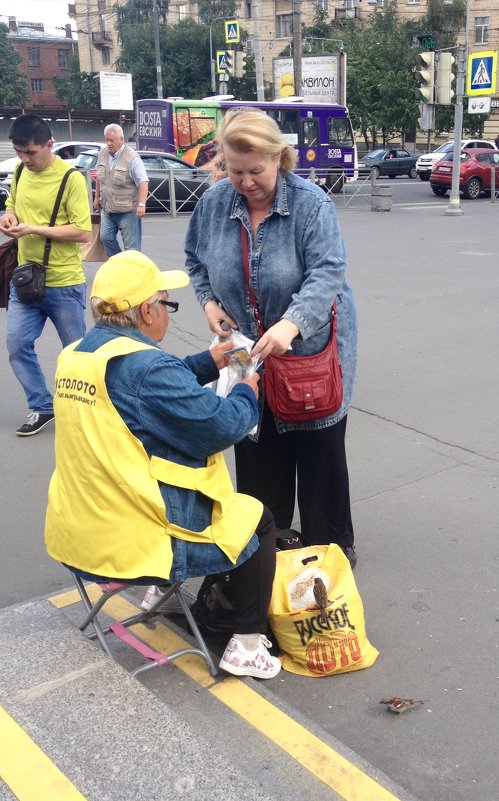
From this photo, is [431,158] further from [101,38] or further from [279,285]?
[101,38]

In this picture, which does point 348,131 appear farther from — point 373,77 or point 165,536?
point 165,536

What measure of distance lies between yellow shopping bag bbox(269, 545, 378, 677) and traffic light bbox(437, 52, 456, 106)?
15.1 meters

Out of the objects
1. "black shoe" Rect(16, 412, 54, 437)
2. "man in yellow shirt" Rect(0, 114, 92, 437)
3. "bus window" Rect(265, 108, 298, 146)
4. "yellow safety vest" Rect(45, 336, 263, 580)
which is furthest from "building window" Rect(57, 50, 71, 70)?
"yellow safety vest" Rect(45, 336, 263, 580)

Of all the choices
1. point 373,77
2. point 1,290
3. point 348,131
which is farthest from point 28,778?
point 373,77

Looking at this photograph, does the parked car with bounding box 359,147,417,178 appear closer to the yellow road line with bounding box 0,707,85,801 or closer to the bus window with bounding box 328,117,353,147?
the bus window with bounding box 328,117,353,147

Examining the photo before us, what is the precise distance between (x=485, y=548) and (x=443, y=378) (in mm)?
2809

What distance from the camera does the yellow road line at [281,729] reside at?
226cm

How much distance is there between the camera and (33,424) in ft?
17.9

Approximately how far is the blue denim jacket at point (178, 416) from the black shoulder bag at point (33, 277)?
2796mm

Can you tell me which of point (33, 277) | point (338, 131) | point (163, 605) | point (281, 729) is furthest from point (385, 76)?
point (281, 729)

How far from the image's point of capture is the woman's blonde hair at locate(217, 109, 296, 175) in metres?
2.79

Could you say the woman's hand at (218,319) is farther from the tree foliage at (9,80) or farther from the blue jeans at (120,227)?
the tree foliage at (9,80)

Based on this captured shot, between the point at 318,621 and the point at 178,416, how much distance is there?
0.97 meters

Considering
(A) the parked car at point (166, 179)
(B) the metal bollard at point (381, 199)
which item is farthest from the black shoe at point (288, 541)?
(B) the metal bollard at point (381, 199)
